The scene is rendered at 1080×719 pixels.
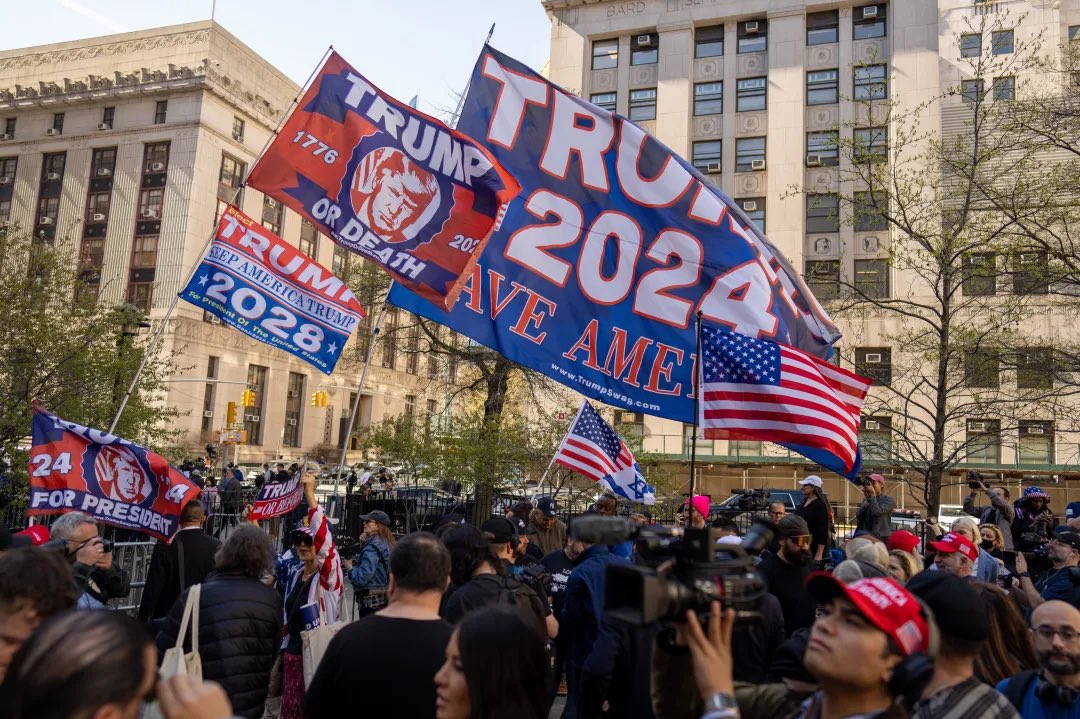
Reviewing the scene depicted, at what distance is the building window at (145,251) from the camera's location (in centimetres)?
5775

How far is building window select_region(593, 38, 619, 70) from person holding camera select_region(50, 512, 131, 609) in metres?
40.9

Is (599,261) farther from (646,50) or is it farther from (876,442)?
(646,50)

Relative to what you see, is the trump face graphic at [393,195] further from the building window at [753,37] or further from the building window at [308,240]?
the building window at [308,240]

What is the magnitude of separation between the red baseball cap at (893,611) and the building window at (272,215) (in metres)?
63.1

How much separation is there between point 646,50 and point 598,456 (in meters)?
35.7

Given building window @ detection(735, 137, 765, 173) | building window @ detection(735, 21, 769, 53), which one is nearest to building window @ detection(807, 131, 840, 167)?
building window @ detection(735, 137, 765, 173)

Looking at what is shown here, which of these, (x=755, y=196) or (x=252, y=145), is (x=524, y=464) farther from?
(x=252, y=145)

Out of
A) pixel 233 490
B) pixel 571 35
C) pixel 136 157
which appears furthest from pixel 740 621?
pixel 136 157

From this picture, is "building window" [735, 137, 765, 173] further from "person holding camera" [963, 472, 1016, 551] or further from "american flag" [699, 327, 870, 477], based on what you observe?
"american flag" [699, 327, 870, 477]

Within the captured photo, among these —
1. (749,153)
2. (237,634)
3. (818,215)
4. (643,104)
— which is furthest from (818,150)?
(237,634)

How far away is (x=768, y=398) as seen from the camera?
7691 mm

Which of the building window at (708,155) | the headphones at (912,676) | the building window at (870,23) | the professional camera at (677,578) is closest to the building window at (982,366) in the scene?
the headphones at (912,676)

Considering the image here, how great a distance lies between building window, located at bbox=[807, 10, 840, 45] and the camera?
132ft

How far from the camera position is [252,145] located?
2488 inches
